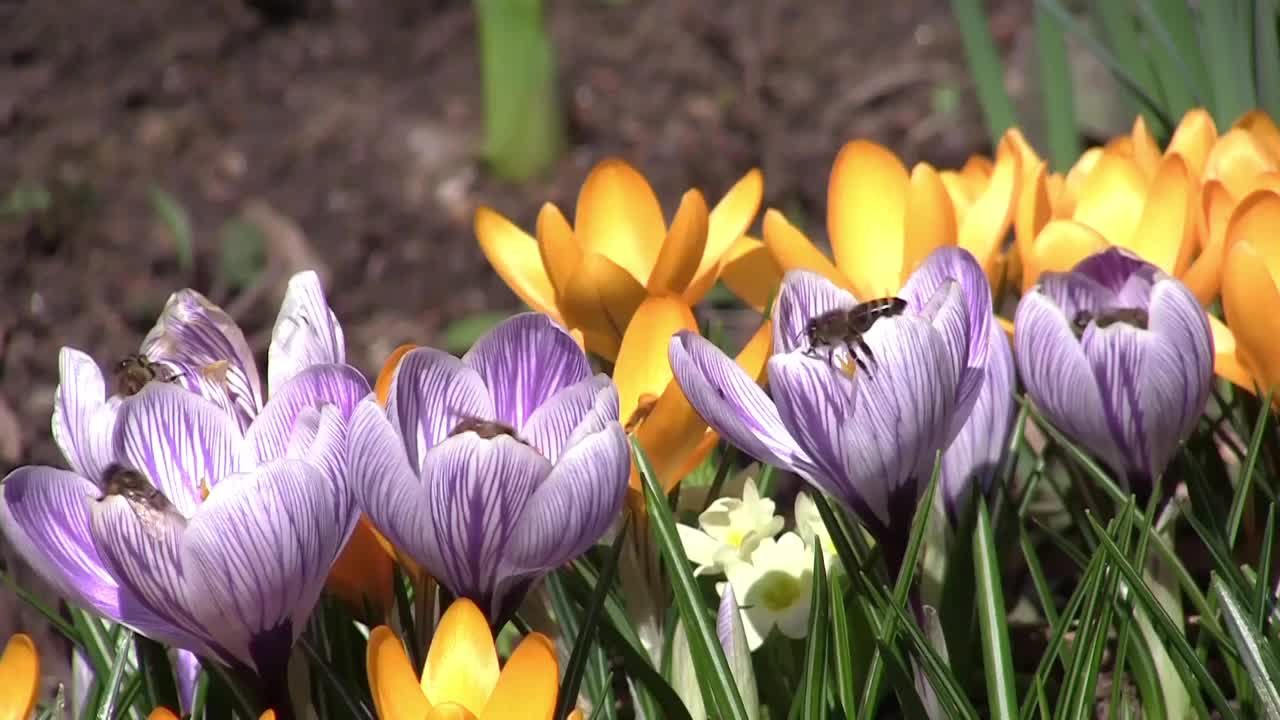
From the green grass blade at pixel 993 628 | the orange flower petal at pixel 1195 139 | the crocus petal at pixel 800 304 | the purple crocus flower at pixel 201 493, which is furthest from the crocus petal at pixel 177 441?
the orange flower petal at pixel 1195 139

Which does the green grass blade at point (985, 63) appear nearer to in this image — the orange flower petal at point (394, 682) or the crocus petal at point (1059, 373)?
the crocus petal at point (1059, 373)

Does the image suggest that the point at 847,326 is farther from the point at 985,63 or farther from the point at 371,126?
the point at 371,126

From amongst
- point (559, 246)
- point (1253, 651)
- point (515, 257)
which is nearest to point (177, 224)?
point (515, 257)

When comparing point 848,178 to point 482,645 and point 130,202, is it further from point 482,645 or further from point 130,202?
point 130,202

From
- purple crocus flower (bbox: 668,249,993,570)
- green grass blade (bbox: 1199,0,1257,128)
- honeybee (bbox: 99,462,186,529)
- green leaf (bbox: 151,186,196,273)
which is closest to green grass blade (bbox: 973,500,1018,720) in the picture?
purple crocus flower (bbox: 668,249,993,570)

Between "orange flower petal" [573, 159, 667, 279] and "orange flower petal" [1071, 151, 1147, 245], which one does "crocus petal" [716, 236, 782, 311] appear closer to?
"orange flower petal" [573, 159, 667, 279]

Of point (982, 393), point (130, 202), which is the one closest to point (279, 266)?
point (130, 202)
